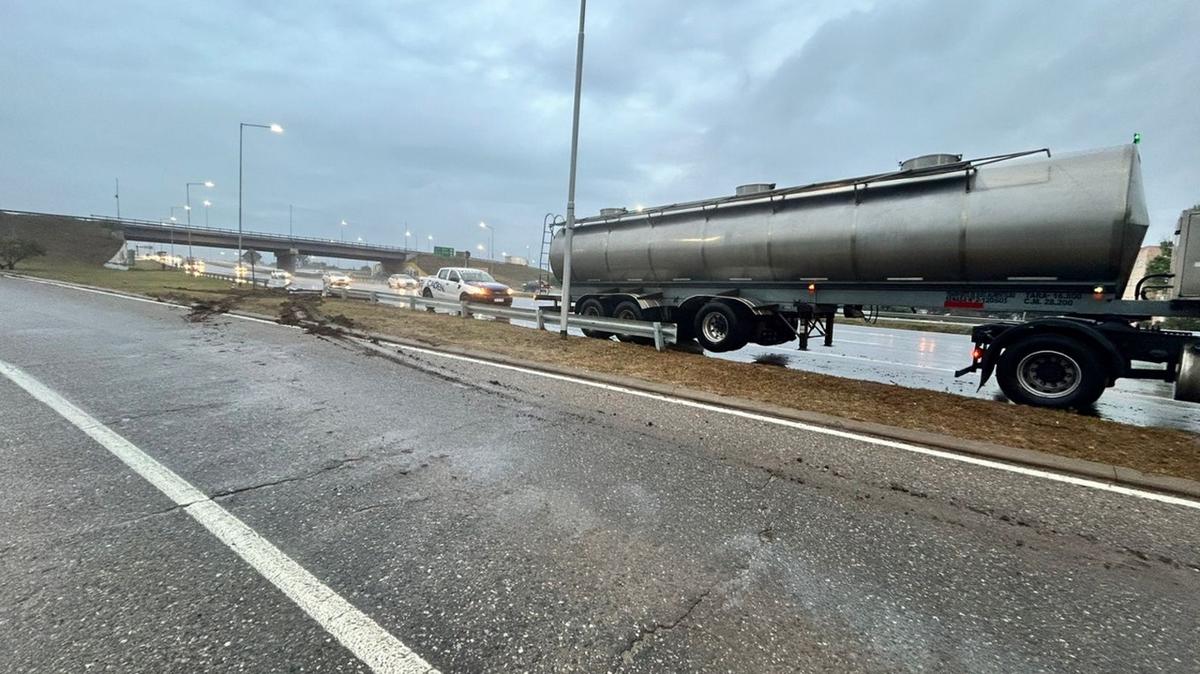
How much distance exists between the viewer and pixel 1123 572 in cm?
274

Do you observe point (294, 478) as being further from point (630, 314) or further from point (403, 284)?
point (403, 284)

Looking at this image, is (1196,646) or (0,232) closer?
(1196,646)

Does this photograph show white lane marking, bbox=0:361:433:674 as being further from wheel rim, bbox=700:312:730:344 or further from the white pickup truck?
the white pickup truck

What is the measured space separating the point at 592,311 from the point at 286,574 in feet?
36.1

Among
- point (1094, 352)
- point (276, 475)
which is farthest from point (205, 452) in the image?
point (1094, 352)

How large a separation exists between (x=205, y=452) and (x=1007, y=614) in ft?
17.7

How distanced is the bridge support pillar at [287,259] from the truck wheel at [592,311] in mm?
86298

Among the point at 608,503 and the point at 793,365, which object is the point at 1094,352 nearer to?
the point at 793,365

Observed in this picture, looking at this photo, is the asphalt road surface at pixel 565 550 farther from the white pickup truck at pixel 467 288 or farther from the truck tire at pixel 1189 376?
the white pickup truck at pixel 467 288

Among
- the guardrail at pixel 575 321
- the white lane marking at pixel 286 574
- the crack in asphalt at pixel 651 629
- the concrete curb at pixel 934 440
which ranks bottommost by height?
the white lane marking at pixel 286 574

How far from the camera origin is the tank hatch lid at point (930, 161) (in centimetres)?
Result: 770

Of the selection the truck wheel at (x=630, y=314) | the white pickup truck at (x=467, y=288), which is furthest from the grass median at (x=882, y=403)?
the white pickup truck at (x=467, y=288)

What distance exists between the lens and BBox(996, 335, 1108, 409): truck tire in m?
6.22

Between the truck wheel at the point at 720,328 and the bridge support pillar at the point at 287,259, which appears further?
the bridge support pillar at the point at 287,259
